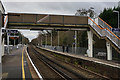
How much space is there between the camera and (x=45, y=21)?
2497 cm

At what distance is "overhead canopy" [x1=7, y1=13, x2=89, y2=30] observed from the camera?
24.5m

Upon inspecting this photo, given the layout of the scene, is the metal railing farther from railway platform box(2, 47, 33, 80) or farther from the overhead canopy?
railway platform box(2, 47, 33, 80)

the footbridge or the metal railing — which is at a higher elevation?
the footbridge

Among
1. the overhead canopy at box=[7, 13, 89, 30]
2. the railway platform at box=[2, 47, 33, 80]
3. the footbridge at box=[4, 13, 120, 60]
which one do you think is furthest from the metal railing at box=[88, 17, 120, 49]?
the railway platform at box=[2, 47, 33, 80]

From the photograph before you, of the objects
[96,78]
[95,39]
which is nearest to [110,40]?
[96,78]

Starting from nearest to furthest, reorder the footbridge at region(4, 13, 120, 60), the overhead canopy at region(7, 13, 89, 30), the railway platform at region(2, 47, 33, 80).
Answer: the railway platform at region(2, 47, 33, 80)
the footbridge at region(4, 13, 120, 60)
the overhead canopy at region(7, 13, 89, 30)

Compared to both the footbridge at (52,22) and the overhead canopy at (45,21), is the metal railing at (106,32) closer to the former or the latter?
the footbridge at (52,22)

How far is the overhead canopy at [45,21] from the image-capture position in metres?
24.5

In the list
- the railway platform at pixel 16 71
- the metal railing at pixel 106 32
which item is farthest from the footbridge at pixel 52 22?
the railway platform at pixel 16 71

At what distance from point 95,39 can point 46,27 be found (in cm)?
2102

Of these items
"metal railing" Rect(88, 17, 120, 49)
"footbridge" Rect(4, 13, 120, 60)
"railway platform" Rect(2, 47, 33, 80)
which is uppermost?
"footbridge" Rect(4, 13, 120, 60)

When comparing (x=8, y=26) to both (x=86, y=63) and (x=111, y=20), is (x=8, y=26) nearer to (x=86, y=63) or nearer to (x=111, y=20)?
(x=86, y=63)

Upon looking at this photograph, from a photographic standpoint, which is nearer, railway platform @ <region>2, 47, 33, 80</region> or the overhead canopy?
railway platform @ <region>2, 47, 33, 80</region>

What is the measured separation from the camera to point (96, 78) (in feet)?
39.9
